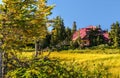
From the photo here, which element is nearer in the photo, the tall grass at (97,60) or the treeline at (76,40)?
the tall grass at (97,60)

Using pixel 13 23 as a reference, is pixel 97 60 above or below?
below

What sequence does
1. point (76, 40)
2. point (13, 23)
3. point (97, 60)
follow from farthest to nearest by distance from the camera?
point (76, 40), point (97, 60), point (13, 23)

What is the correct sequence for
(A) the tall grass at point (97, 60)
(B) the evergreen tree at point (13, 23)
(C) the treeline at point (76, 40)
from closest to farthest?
(B) the evergreen tree at point (13, 23)
(A) the tall grass at point (97, 60)
(C) the treeline at point (76, 40)

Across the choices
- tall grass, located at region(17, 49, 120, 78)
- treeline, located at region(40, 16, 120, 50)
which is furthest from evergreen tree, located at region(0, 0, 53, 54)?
treeline, located at region(40, 16, 120, 50)

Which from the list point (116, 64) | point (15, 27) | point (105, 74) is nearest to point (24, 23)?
point (15, 27)

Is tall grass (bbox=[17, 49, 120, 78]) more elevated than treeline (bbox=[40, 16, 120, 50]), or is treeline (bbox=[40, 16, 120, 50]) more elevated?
treeline (bbox=[40, 16, 120, 50])

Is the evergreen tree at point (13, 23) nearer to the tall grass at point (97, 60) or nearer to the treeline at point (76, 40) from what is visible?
the tall grass at point (97, 60)

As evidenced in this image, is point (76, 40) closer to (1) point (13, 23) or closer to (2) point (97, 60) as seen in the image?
(2) point (97, 60)

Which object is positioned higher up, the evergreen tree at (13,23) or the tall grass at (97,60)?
the evergreen tree at (13,23)

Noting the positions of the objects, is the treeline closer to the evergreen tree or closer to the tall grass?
the tall grass

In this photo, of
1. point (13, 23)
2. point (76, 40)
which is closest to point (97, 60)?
point (13, 23)

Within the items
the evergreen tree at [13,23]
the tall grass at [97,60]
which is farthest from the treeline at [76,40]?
the evergreen tree at [13,23]

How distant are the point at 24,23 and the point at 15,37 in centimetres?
102

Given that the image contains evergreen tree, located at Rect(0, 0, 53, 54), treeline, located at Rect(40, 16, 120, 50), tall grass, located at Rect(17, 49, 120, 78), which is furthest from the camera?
treeline, located at Rect(40, 16, 120, 50)
